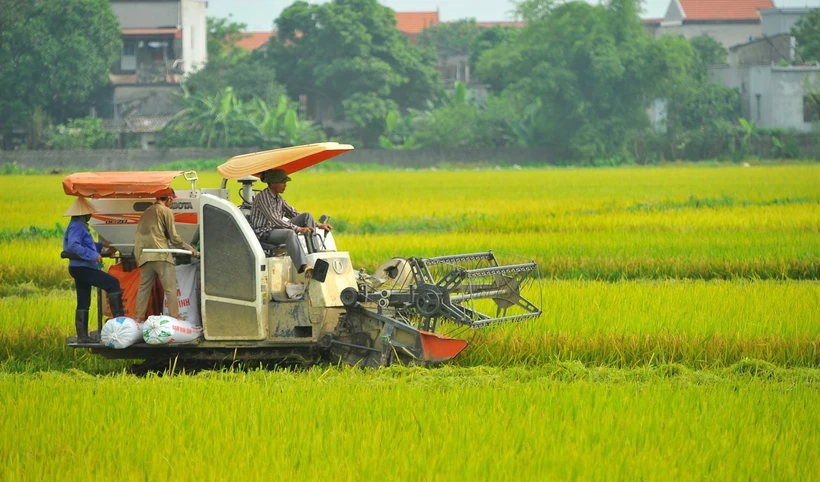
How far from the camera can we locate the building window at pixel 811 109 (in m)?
57.2

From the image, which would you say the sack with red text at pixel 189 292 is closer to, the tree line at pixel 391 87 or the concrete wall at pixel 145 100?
the tree line at pixel 391 87

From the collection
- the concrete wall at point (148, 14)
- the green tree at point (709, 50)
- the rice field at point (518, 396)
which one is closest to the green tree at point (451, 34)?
the green tree at point (709, 50)

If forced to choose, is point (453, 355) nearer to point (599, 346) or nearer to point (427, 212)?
point (599, 346)

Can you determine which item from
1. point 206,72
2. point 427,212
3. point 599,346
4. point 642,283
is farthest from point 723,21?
point 599,346

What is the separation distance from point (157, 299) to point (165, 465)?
3.77 metres

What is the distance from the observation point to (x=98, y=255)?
30.8 ft

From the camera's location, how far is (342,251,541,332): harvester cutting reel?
28.9ft

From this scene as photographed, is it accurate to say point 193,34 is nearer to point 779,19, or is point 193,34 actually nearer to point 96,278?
point 779,19

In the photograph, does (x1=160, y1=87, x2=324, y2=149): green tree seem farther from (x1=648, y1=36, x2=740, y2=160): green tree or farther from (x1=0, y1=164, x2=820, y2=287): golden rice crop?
(x1=648, y1=36, x2=740, y2=160): green tree

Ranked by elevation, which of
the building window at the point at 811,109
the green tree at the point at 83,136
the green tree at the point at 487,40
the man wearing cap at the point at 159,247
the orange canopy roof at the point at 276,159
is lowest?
the man wearing cap at the point at 159,247

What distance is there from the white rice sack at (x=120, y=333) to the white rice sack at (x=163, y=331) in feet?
0.26

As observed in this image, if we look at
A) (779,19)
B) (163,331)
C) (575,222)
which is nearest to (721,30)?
(779,19)

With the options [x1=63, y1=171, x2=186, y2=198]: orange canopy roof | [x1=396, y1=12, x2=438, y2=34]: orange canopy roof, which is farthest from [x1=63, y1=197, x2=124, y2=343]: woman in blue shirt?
[x1=396, y1=12, x2=438, y2=34]: orange canopy roof

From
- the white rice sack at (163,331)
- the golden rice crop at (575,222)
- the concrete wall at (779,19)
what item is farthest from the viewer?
the concrete wall at (779,19)
